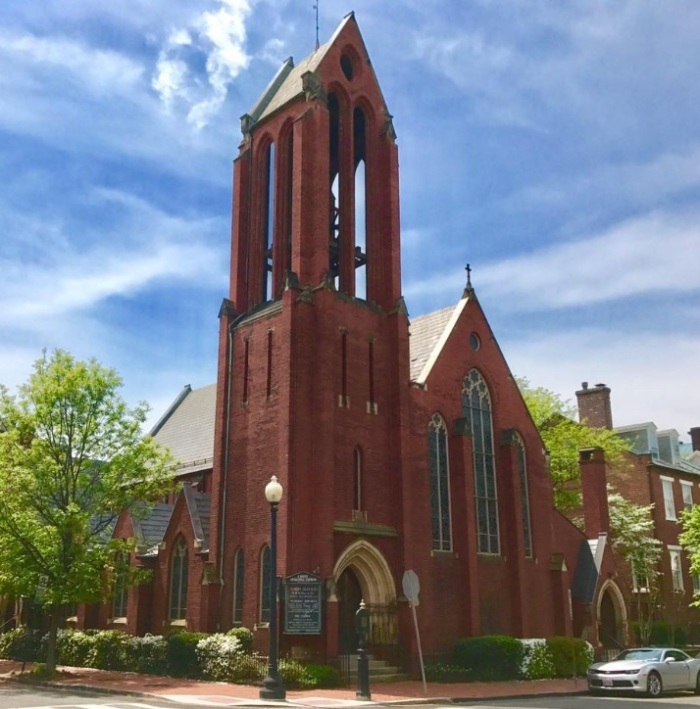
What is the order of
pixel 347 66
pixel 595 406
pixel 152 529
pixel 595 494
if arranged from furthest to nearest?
pixel 595 406
pixel 595 494
pixel 152 529
pixel 347 66

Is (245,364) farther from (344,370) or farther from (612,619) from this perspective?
(612,619)

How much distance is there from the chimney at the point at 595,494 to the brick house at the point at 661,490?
24.0ft

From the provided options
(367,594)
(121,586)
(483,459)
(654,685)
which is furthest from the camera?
(483,459)

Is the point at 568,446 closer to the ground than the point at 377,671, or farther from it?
farther from it

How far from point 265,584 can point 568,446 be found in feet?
80.6

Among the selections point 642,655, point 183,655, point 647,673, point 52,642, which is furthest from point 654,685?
point 52,642

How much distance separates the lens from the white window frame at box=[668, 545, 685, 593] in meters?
45.8

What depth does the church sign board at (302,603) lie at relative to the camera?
2383cm

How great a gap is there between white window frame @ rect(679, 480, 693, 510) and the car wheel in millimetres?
28365

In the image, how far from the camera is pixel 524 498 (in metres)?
34.2

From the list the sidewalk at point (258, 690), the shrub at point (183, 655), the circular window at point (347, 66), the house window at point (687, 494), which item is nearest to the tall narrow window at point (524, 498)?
the sidewalk at point (258, 690)

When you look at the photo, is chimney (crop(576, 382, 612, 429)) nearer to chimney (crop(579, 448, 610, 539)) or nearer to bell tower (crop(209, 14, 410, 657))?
chimney (crop(579, 448, 610, 539))

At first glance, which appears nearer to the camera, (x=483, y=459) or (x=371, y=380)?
(x=371, y=380)

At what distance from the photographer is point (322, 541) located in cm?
2525
